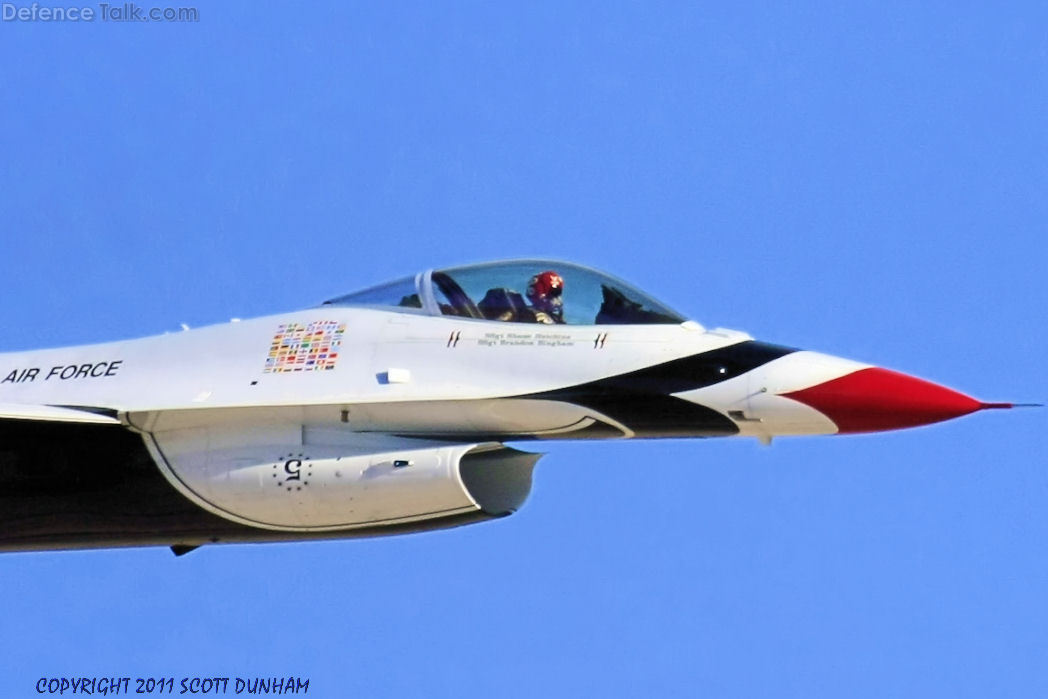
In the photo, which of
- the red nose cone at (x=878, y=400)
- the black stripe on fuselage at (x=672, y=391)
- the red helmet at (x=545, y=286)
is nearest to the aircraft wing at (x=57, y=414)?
the red helmet at (x=545, y=286)

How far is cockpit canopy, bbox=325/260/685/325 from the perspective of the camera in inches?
590

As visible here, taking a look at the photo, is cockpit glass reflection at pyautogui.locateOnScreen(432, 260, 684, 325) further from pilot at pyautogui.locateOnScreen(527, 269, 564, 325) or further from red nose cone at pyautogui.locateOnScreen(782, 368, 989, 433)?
red nose cone at pyautogui.locateOnScreen(782, 368, 989, 433)

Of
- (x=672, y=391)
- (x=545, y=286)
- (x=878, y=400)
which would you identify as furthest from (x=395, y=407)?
(x=878, y=400)

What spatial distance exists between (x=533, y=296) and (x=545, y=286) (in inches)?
5.2

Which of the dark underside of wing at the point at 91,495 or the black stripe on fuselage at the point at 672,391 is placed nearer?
the black stripe on fuselage at the point at 672,391

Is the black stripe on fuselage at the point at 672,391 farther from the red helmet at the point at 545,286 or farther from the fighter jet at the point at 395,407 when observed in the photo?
the red helmet at the point at 545,286

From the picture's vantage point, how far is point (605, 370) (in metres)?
Answer: 14.6

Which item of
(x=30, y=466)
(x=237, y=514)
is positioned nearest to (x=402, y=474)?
(x=237, y=514)

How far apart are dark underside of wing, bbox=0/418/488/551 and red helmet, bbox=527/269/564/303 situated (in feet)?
9.33

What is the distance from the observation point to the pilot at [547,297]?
15031 millimetres

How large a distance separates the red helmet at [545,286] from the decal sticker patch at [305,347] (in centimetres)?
170

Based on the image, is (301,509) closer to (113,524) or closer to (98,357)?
(113,524)

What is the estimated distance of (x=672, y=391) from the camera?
14367mm

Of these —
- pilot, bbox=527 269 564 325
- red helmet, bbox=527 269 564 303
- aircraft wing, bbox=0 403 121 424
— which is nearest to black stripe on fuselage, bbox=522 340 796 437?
pilot, bbox=527 269 564 325
